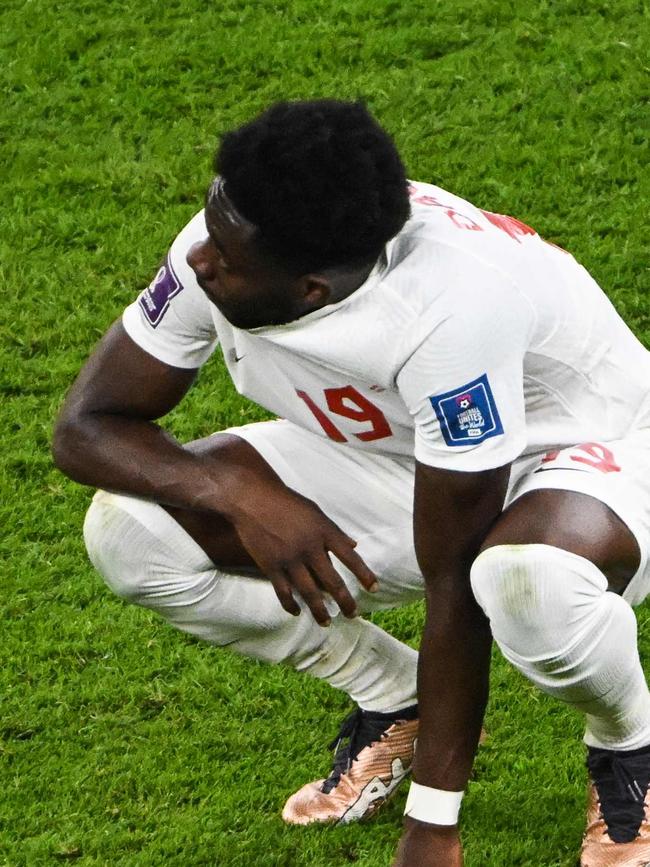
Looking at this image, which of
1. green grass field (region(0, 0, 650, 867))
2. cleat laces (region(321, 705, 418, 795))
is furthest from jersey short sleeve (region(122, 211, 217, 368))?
green grass field (region(0, 0, 650, 867))

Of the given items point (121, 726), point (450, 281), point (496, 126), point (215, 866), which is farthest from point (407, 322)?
point (496, 126)

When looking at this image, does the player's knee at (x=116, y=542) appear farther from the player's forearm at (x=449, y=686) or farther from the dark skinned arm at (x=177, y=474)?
the player's forearm at (x=449, y=686)

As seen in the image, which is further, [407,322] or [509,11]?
[509,11]

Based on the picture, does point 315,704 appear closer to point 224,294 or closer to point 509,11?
point 224,294

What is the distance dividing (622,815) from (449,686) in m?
0.54

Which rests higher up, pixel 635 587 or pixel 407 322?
pixel 407 322

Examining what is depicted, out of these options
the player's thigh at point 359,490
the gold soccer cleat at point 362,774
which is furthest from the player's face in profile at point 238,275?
the gold soccer cleat at point 362,774

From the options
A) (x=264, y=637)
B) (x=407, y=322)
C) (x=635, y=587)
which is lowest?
(x=264, y=637)

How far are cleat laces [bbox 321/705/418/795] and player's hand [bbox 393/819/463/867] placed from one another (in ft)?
1.83

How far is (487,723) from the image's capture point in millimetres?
4164

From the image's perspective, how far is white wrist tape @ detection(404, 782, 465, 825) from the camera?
3.30 metres

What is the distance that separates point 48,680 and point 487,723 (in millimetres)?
1158

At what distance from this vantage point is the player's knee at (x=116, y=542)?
3615mm

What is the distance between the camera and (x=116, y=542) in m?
3.62
